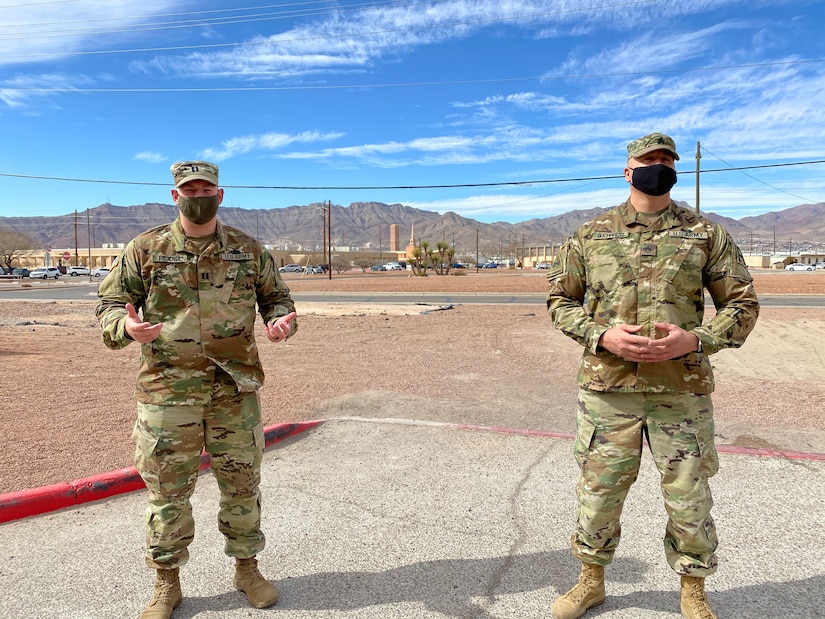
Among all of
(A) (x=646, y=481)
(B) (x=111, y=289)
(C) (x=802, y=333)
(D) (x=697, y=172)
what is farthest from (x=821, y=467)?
(D) (x=697, y=172)

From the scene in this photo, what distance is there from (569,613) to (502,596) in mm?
327

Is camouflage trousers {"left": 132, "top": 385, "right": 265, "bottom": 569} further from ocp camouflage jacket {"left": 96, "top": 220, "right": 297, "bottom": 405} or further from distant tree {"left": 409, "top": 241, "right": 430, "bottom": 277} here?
distant tree {"left": 409, "top": 241, "right": 430, "bottom": 277}

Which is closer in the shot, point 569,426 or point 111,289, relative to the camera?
point 111,289

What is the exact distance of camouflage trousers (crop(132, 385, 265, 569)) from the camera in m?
2.79

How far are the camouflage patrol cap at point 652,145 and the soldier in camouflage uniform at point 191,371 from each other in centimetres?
173

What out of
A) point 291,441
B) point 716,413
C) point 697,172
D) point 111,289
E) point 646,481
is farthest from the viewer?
point 697,172

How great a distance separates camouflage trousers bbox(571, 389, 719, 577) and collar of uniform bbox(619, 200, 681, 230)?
743 millimetres

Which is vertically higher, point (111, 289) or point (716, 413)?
point (111, 289)

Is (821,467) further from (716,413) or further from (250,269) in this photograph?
(250,269)

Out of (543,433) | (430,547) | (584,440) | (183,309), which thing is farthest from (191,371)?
(543,433)

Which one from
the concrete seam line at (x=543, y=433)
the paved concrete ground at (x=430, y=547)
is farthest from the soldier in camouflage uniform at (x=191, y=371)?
the concrete seam line at (x=543, y=433)

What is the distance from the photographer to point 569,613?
2705 millimetres

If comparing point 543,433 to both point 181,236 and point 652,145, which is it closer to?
point 652,145

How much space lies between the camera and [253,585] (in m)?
2.88
